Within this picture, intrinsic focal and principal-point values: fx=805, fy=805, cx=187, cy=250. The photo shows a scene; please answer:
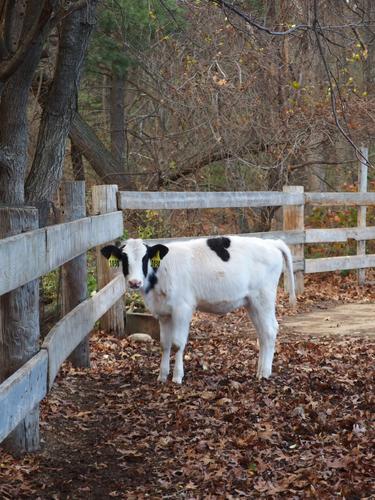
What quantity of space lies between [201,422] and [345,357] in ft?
9.31

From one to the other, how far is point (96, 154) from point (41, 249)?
9524 millimetres

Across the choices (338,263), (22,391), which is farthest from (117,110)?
(22,391)

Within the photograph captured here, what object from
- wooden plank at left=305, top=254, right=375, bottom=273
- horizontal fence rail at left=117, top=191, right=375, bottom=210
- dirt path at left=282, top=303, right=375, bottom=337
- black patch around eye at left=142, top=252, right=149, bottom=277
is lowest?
dirt path at left=282, top=303, right=375, bottom=337

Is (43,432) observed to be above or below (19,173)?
below

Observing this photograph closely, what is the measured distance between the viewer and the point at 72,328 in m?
5.65

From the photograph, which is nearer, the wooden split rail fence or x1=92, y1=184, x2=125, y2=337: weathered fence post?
the wooden split rail fence

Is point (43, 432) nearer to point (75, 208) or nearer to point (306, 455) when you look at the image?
point (306, 455)

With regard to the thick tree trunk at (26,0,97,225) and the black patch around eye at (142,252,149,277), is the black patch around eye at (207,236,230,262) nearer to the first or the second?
the black patch around eye at (142,252,149,277)

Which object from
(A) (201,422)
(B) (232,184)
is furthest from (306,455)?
(B) (232,184)

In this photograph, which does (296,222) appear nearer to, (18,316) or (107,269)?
(107,269)

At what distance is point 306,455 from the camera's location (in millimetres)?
4980

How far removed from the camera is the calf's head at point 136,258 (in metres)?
6.85

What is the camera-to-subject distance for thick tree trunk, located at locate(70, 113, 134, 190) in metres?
13.5

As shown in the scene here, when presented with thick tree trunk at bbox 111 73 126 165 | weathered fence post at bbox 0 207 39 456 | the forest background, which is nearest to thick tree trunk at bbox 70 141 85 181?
the forest background
